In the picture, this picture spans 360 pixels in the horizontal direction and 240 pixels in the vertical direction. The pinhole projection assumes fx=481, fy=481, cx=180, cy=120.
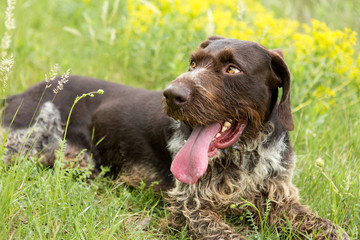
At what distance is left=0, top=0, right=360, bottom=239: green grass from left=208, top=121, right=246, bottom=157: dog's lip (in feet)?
2.13

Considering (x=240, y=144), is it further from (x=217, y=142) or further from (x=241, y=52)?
(x=241, y=52)

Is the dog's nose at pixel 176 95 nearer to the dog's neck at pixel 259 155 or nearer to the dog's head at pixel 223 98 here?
the dog's head at pixel 223 98

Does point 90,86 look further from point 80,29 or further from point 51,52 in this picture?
point 80,29

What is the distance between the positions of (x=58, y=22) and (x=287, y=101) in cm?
585

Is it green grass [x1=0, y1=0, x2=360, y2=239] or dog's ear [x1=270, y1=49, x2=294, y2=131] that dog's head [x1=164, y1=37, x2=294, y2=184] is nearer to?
dog's ear [x1=270, y1=49, x2=294, y2=131]

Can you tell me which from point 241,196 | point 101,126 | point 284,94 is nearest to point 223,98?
point 284,94

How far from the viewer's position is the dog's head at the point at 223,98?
3162 millimetres

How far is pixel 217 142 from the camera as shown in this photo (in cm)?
338

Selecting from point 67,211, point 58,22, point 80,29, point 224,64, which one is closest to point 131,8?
point 80,29

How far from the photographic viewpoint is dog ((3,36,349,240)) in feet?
10.7

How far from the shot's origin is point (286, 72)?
3.46m

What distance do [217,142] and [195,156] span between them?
0.22m

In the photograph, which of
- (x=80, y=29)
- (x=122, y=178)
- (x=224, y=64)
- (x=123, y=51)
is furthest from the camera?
(x=80, y=29)

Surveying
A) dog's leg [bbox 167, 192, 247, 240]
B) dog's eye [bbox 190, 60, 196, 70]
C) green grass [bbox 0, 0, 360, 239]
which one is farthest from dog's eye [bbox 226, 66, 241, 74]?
dog's leg [bbox 167, 192, 247, 240]
